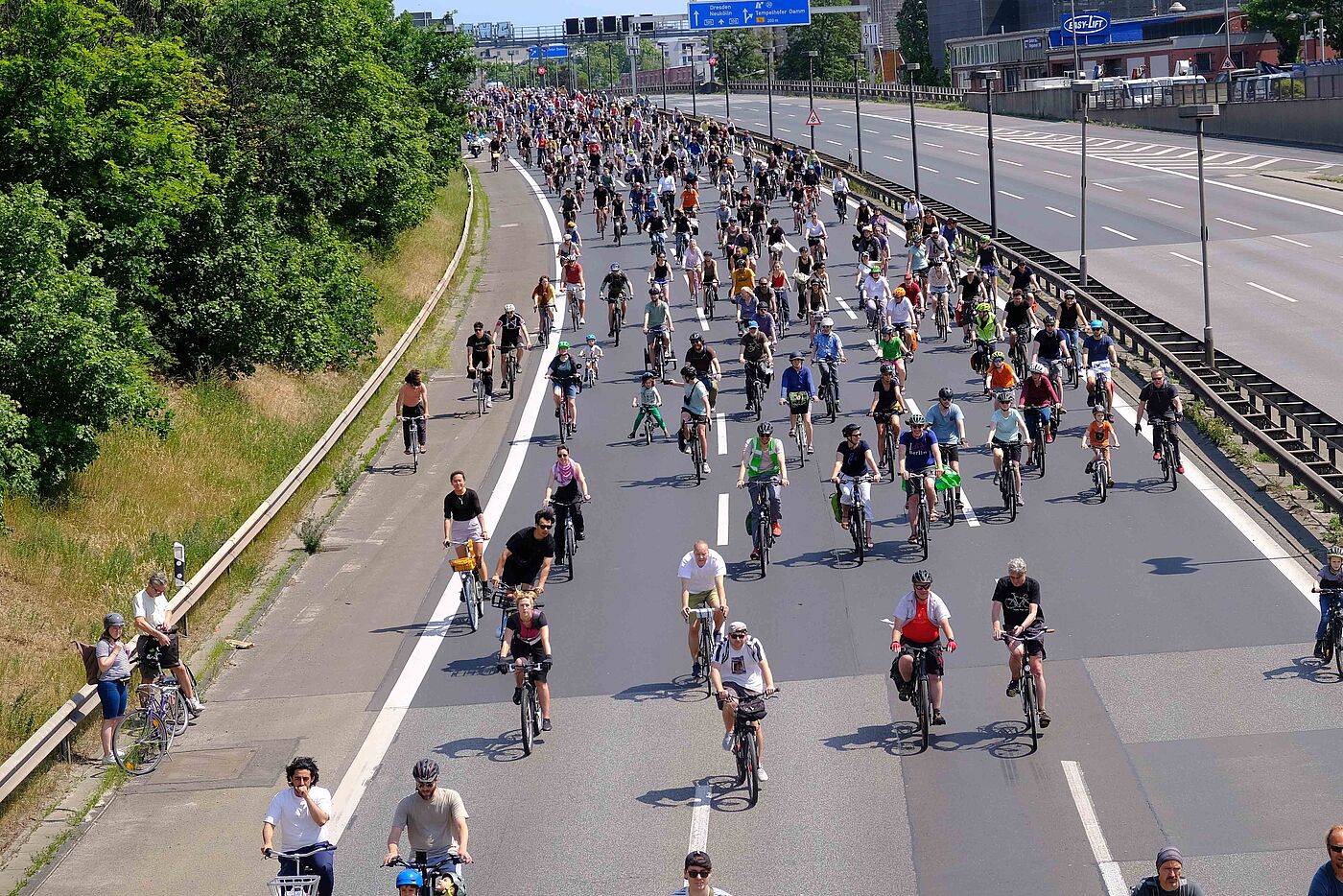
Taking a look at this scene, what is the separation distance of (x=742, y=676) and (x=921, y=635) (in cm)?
201

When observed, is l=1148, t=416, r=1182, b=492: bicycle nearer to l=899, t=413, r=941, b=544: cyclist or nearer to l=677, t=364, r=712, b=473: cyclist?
l=899, t=413, r=941, b=544: cyclist

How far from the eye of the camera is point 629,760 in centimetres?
1541

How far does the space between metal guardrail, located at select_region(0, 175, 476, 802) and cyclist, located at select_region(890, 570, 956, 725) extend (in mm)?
7798

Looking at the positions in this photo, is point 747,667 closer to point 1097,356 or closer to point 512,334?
point 1097,356

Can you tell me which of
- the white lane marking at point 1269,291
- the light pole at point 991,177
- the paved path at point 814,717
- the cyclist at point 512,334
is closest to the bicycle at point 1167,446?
the paved path at point 814,717

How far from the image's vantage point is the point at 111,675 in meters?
16.3

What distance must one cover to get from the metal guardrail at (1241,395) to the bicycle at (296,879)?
15.0 metres

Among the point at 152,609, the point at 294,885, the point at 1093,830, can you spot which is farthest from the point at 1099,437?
the point at 294,885

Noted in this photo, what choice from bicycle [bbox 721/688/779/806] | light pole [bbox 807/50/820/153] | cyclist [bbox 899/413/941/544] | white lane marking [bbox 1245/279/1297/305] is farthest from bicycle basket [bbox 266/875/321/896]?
light pole [bbox 807/50/820/153]

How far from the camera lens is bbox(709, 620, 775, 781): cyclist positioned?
46.9 feet

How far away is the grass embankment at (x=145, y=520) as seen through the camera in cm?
1853

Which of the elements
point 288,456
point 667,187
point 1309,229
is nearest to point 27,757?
point 288,456

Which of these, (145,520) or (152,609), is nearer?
(152,609)

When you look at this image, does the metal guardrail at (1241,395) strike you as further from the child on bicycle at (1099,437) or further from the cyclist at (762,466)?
the cyclist at (762,466)
